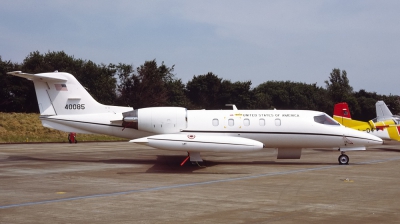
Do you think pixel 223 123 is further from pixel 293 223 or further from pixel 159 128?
pixel 293 223

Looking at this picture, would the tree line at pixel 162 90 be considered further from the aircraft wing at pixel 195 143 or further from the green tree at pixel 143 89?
the aircraft wing at pixel 195 143

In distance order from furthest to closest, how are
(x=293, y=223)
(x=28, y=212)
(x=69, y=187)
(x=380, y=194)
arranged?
(x=69, y=187) < (x=380, y=194) < (x=28, y=212) < (x=293, y=223)

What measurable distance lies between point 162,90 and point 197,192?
172ft

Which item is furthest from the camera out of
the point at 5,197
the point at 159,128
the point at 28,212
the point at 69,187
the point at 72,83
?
the point at 72,83

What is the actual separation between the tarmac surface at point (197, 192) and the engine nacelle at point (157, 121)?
159 cm

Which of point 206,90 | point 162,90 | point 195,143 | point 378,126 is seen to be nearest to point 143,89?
point 162,90

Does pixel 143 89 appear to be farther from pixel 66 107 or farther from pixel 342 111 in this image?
pixel 66 107

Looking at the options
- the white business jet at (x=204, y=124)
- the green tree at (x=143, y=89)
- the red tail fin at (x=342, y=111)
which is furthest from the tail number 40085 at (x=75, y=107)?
the green tree at (x=143, y=89)

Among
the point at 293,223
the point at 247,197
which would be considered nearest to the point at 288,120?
the point at 247,197

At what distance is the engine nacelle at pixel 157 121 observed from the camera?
850 inches

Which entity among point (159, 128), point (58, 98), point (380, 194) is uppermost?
point (58, 98)

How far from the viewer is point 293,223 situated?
32.2 feet

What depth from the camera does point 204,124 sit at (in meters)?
21.7

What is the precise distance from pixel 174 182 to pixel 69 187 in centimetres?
334
